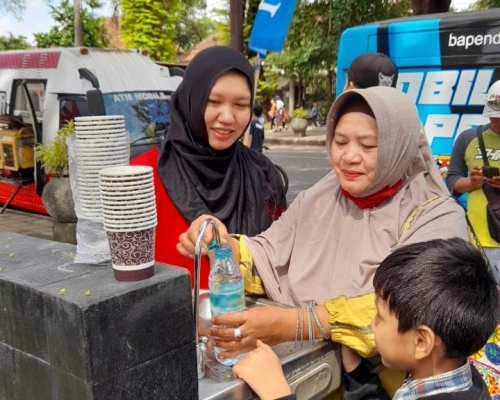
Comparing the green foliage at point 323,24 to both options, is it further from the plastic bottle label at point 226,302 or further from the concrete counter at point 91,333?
the concrete counter at point 91,333

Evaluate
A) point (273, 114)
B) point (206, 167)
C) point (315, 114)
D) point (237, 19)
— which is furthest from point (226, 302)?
point (315, 114)

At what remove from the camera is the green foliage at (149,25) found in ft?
62.0

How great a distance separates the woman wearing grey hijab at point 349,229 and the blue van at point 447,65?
2.64 meters

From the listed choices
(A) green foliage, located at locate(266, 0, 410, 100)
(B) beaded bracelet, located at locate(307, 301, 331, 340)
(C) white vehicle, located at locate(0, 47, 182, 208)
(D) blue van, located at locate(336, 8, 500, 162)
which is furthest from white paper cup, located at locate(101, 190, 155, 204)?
(A) green foliage, located at locate(266, 0, 410, 100)

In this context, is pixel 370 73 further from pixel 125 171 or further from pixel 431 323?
pixel 125 171

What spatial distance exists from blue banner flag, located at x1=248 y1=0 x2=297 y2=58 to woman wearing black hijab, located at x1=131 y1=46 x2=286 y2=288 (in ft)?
10.4

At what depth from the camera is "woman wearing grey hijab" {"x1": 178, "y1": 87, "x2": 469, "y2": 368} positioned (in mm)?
1464

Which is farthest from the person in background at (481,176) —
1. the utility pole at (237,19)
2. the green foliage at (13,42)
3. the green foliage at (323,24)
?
the green foliage at (13,42)

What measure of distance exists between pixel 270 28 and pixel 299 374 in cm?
428

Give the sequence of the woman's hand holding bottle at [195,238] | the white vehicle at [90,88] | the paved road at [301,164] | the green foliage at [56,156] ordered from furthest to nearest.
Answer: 1. the paved road at [301,164]
2. the white vehicle at [90,88]
3. the green foliage at [56,156]
4. the woman's hand holding bottle at [195,238]

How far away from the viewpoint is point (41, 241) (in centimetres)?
142

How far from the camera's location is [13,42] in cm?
2144

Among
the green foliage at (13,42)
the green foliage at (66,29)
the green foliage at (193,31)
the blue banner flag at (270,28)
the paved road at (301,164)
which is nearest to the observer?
the blue banner flag at (270,28)

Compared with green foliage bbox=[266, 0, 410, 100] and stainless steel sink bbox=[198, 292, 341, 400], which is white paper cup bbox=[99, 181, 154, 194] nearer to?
stainless steel sink bbox=[198, 292, 341, 400]
